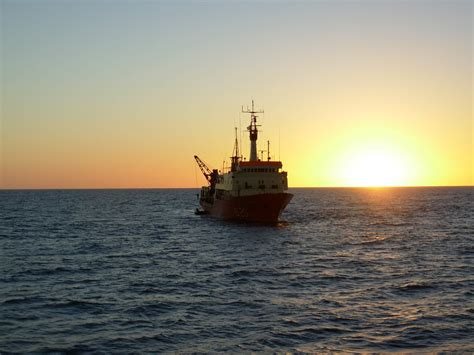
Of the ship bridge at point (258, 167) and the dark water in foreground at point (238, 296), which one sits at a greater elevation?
the ship bridge at point (258, 167)

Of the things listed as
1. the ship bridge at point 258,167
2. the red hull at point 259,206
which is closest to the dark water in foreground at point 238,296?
the red hull at point 259,206

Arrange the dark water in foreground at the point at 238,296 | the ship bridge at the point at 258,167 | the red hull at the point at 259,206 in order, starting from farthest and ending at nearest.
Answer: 1. the ship bridge at the point at 258,167
2. the red hull at the point at 259,206
3. the dark water in foreground at the point at 238,296

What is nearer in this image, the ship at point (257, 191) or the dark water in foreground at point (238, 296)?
the dark water in foreground at point (238, 296)

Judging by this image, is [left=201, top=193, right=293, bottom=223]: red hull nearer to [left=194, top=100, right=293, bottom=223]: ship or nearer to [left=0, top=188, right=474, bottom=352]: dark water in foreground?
[left=194, top=100, right=293, bottom=223]: ship

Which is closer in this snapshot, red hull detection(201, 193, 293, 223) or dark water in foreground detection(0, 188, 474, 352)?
dark water in foreground detection(0, 188, 474, 352)

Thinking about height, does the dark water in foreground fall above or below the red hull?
below

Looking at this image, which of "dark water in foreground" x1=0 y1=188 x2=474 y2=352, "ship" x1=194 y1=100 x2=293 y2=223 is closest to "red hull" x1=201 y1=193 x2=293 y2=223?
"ship" x1=194 y1=100 x2=293 y2=223

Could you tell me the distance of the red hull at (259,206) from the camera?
65.0 metres

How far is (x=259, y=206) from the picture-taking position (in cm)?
6600

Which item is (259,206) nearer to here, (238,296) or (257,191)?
(257,191)

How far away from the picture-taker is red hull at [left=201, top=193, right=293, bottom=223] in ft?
213

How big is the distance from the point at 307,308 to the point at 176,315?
20.5ft

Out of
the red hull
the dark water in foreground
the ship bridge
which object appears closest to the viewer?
the dark water in foreground

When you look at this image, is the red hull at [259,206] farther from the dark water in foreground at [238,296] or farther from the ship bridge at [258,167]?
the dark water in foreground at [238,296]
